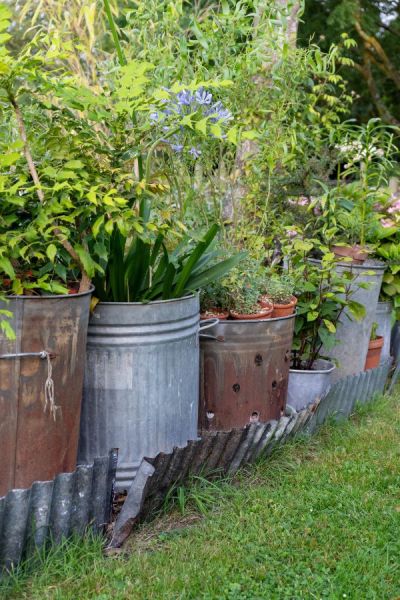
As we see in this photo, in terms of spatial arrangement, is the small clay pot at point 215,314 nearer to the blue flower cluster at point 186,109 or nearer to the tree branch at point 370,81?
the blue flower cluster at point 186,109

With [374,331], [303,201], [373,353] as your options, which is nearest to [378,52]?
[303,201]

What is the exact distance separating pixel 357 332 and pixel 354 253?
49cm

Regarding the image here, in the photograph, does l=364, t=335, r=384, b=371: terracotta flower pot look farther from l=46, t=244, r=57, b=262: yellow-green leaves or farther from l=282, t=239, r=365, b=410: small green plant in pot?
l=46, t=244, r=57, b=262: yellow-green leaves

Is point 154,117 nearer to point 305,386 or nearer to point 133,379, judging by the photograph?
point 133,379

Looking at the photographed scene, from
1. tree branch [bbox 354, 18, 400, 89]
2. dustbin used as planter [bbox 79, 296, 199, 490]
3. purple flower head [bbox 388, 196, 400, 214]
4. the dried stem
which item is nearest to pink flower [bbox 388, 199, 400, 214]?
purple flower head [bbox 388, 196, 400, 214]

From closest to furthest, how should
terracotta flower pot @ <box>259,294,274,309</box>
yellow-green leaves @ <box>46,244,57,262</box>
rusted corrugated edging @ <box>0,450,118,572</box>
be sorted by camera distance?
1. rusted corrugated edging @ <box>0,450,118,572</box>
2. yellow-green leaves @ <box>46,244,57,262</box>
3. terracotta flower pot @ <box>259,294,274,309</box>

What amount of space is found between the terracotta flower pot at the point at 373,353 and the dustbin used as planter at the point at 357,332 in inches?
9.5

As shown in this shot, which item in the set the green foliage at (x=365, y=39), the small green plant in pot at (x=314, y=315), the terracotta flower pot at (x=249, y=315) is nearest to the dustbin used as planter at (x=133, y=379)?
the terracotta flower pot at (x=249, y=315)

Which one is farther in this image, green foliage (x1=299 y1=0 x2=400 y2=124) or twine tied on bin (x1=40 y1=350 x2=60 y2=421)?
green foliage (x1=299 y1=0 x2=400 y2=124)

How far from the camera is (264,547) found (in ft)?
8.39

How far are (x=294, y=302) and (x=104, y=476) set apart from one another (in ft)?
5.43

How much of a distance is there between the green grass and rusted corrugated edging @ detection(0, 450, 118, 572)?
2.7 inches

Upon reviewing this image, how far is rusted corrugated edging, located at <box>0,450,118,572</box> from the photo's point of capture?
2262 millimetres

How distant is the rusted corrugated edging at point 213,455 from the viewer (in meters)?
2.58
